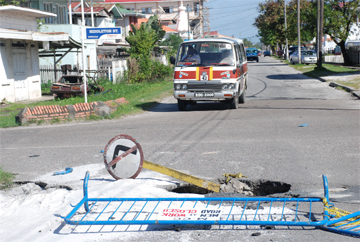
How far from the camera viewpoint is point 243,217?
484 centimetres

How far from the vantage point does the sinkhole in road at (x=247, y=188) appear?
20.2 ft

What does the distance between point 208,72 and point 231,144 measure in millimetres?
5275

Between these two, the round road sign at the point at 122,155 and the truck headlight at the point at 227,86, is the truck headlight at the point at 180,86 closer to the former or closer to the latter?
the truck headlight at the point at 227,86

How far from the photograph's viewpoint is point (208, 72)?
45.1ft

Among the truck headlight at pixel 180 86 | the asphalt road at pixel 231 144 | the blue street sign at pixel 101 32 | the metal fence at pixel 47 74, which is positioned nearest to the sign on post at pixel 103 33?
the blue street sign at pixel 101 32

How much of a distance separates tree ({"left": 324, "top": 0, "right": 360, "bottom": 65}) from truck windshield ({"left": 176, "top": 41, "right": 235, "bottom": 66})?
2385 cm

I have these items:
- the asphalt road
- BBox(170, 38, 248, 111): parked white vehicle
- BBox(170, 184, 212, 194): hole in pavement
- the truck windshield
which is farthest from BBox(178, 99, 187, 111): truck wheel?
BBox(170, 184, 212, 194): hole in pavement

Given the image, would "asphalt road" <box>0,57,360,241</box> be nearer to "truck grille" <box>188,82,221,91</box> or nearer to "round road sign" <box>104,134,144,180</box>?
"truck grille" <box>188,82,221,91</box>

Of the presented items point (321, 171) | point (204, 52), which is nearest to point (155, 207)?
point (321, 171)

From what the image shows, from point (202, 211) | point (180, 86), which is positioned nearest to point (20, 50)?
point (180, 86)

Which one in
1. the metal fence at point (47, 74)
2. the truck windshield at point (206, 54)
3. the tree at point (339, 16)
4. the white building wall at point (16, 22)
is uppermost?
the tree at point (339, 16)

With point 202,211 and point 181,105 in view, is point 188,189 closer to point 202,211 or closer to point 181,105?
point 202,211

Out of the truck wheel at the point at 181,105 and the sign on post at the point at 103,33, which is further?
the truck wheel at the point at 181,105

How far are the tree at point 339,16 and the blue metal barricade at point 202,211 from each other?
32846mm
